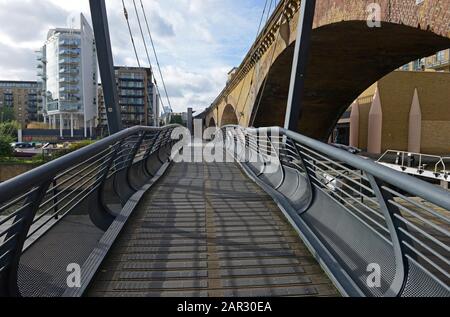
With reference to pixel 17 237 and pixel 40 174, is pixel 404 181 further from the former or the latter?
pixel 17 237

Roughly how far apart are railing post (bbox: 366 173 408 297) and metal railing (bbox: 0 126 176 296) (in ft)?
6.88

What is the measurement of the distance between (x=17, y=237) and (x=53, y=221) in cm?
127

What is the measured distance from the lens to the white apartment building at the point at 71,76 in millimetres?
72875

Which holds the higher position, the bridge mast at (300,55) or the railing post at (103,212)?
the bridge mast at (300,55)

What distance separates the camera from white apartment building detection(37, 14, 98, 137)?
7288cm

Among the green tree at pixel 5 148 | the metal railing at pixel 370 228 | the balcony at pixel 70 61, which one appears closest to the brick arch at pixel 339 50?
the metal railing at pixel 370 228

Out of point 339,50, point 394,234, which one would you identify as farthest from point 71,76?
point 394,234

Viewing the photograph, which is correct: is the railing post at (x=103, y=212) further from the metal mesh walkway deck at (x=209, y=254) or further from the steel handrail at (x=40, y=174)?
the steel handrail at (x=40, y=174)

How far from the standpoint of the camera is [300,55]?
7.33m

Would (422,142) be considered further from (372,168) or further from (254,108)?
(372,168)

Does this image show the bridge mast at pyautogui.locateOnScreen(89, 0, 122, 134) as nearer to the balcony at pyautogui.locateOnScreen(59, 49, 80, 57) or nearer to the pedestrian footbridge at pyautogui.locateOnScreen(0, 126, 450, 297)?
the pedestrian footbridge at pyautogui.locateOnScreen(0, 126, 450, 297)

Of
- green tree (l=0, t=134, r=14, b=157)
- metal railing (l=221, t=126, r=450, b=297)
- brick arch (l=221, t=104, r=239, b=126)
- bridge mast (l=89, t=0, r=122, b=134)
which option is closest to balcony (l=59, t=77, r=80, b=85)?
brick arch (l=221, t=104, r=239, b=126)

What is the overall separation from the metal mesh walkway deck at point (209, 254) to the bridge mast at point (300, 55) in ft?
8.92
